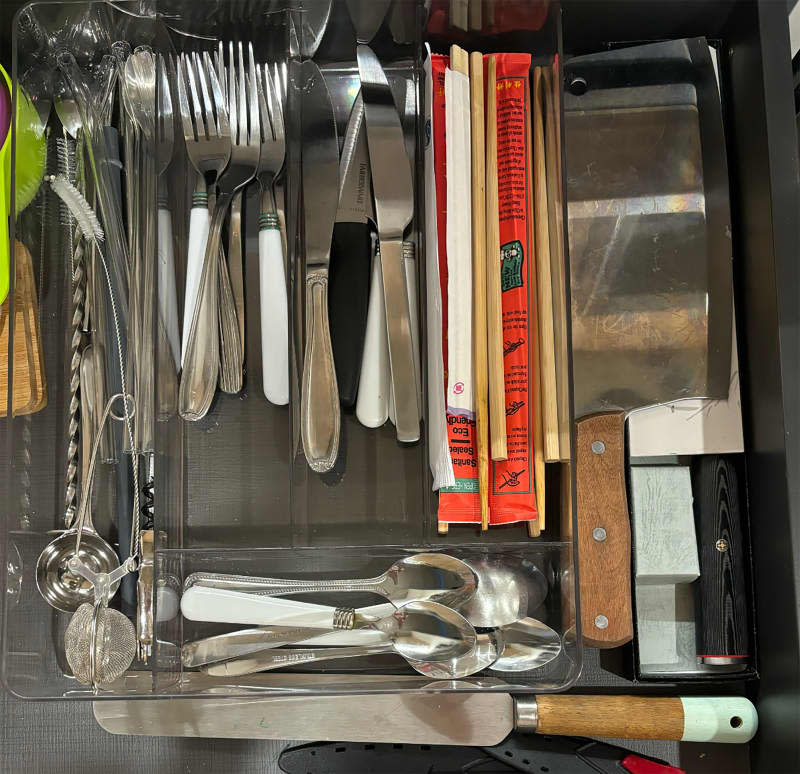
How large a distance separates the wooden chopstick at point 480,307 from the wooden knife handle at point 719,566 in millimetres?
231

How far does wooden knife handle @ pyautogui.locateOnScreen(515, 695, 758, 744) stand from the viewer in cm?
76

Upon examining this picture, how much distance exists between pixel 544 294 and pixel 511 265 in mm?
40

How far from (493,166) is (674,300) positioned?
0.75 ft

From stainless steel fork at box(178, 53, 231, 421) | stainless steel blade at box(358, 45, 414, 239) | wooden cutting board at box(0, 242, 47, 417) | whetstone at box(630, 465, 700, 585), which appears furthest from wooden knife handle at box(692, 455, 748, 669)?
wooden cutting board at box(0, 242, 47, 417)

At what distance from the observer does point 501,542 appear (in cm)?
72

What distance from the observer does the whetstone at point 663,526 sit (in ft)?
2.56

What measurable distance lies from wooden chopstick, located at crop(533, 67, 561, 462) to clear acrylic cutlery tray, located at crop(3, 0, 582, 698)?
0.05m

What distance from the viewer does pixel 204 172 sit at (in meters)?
0.74

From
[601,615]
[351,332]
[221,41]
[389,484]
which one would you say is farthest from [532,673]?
[221,41]

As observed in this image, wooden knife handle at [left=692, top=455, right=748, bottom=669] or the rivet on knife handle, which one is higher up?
the rivet on knife handle

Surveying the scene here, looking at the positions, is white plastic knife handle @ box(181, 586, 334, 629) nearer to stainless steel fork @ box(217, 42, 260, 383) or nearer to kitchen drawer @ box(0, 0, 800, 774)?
kitchen drawer @ box(0, 0, 800, 774)

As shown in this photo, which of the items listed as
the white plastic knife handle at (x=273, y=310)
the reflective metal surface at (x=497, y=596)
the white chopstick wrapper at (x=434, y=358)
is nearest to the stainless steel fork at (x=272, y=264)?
the white plastic knife handle at (x=273, y=310)

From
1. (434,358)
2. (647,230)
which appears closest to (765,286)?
(647,230)

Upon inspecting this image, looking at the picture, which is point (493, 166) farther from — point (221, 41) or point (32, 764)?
point (32, 764)
